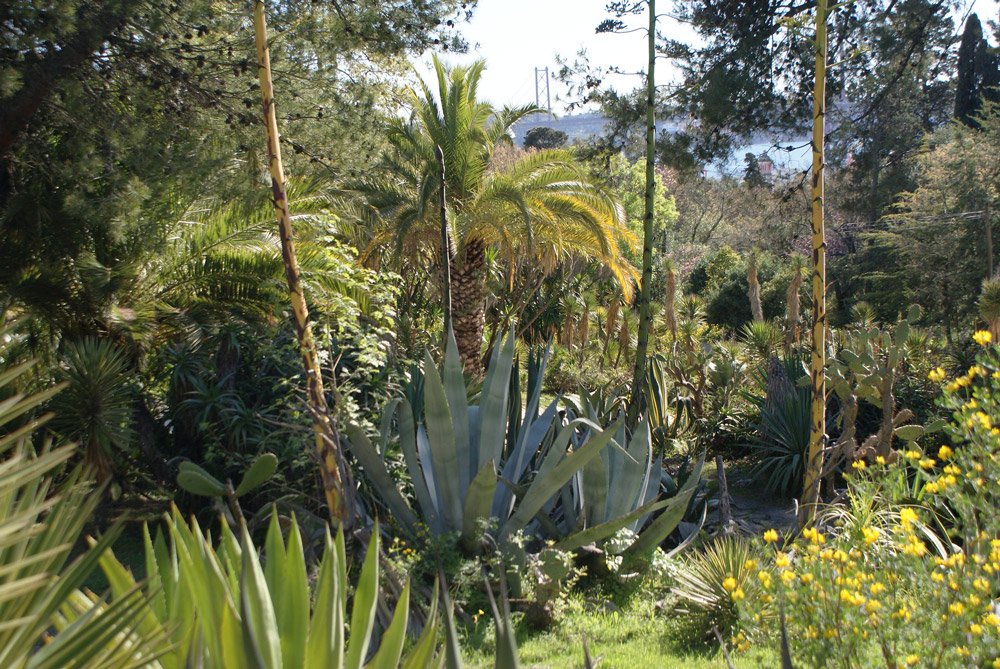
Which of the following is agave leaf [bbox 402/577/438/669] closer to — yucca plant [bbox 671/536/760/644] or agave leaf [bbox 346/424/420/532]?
yucca plant [bbox 671/536/760/644]

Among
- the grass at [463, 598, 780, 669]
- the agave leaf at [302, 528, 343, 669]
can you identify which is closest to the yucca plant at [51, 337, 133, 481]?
the grass at [463, 598, 780, 669]

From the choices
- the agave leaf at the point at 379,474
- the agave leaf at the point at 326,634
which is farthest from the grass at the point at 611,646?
the agave leaf at the point at 326,634

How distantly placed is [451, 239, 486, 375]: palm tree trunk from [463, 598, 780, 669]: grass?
808 cm

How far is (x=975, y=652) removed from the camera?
2.38 m

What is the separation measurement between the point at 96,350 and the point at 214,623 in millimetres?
4958

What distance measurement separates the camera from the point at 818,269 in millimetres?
4891

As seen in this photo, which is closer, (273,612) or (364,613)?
(273,612)

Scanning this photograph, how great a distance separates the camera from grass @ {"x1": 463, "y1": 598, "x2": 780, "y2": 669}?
3.98 meters

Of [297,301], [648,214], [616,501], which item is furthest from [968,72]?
[297,301]

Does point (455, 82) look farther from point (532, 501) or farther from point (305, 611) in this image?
point (305, 611)

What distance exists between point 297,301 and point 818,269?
333 cm

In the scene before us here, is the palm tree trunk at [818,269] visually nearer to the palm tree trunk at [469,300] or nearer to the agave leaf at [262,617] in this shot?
the agave leaf at [262,617]

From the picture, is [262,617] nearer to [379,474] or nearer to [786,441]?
[379,474]

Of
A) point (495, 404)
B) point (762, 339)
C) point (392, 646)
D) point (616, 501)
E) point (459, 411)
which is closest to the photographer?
point (392, 646)
